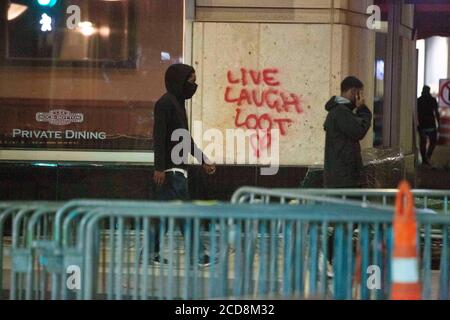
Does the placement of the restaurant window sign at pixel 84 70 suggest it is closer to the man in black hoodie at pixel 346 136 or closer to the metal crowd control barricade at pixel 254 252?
the man in black hoodie at pixel 346 136

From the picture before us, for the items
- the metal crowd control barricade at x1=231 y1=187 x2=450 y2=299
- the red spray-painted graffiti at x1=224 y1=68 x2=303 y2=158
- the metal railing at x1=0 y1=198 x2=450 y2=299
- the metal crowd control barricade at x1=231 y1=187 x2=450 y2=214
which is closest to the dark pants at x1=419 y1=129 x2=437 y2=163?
the red spray-painted graffiti at x1=224 y1=68 x2=303 y2=158

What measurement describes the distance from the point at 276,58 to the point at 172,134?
2653 mm

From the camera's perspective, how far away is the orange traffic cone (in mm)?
5480

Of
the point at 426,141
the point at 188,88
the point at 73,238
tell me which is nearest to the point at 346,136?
the point at 188,88

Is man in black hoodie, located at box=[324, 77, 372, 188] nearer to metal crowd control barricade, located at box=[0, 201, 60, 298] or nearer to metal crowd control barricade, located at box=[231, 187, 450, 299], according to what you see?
metal crowd control barricade, located at box=[231, 187, 450, 299]

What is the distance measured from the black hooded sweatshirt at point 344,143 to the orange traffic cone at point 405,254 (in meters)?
3.56

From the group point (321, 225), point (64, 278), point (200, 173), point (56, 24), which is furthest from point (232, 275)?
point (56, 24)

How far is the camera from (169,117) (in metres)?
9.52

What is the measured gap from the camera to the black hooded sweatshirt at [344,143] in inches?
360

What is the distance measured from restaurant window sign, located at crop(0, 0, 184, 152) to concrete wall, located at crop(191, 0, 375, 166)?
45cm

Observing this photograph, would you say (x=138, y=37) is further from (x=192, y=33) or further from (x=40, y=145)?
(x=40, y=145)

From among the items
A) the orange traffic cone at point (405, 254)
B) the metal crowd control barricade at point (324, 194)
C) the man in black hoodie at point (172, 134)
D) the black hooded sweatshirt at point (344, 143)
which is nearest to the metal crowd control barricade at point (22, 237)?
the metal crowd control barricade at point (324, 194)

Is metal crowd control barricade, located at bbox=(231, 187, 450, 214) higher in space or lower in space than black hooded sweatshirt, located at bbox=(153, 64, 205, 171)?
lower
